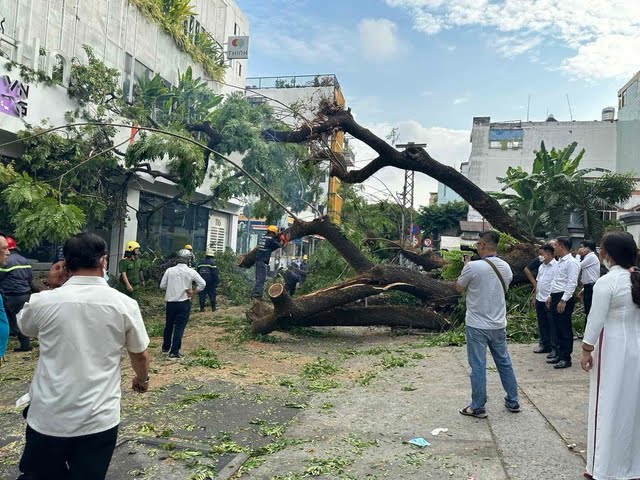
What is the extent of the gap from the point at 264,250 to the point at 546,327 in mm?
5870

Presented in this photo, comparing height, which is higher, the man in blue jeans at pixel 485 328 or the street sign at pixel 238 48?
the street sign at pixel 238 48

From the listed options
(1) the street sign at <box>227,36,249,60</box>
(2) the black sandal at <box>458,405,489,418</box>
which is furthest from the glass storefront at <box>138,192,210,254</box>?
(2) the black sandal at <box>458,405,489,418</box>

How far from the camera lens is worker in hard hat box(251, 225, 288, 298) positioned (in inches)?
420

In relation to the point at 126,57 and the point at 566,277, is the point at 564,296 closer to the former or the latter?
the point at 566,277

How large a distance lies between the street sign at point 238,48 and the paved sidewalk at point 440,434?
20157 millimetres

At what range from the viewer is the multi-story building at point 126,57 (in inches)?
454

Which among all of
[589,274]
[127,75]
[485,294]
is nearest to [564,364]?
[589,274]

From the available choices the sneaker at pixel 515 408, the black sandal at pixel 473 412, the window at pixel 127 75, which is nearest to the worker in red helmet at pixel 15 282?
the black sandal at pixel 473 412

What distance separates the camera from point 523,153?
38.7 m

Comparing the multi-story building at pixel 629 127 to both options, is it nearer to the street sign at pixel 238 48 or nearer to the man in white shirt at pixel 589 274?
the street sign at pixel 238 48

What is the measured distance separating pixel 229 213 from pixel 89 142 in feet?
45.5

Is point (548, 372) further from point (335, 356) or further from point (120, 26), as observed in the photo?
point (120, 26)

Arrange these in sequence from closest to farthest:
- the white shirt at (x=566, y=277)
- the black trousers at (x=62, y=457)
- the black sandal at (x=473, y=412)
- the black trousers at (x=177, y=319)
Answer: the black trousers at (x=62, y=457)
the black sandal at (x=473, y=412)
the white shirt at (x=566, y=277)
the black trousers at (x=177, y=319)

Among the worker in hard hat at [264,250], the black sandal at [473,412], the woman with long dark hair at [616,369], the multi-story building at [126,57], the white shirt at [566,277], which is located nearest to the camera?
the woman with long dark hair at [616,369]
